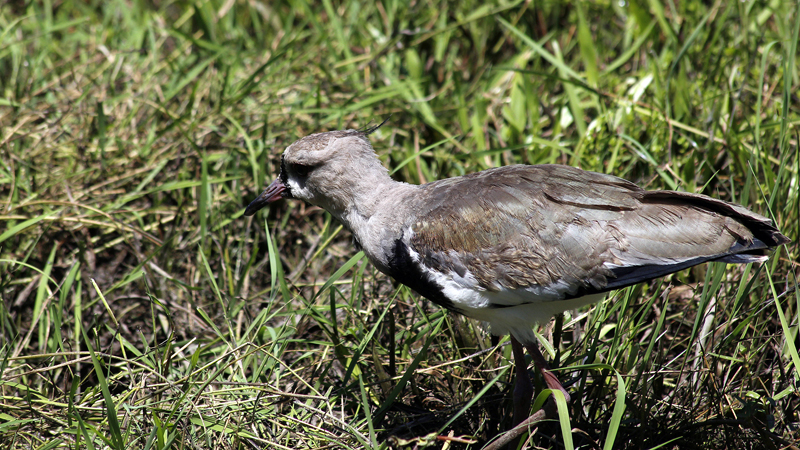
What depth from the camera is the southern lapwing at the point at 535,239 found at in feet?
10.4

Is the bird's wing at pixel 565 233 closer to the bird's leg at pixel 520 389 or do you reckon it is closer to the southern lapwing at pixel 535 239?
the southern lapwing at pixel 535 239

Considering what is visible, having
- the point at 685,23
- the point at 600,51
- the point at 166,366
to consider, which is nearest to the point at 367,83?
the point at 600,51

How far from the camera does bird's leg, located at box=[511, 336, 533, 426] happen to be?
139 inches

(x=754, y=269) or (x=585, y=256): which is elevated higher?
(x=585, y=256)

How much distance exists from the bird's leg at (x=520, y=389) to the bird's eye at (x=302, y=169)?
4.43 ft

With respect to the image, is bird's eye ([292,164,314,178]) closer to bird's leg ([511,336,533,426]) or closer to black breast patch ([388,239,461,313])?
black breast patch ([388,239,461,313])

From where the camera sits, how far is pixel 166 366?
357cm

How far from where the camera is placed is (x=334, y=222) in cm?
497

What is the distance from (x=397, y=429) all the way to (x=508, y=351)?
2.51ft

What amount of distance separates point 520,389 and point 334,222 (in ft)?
6.39

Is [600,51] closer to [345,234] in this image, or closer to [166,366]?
[345,234]

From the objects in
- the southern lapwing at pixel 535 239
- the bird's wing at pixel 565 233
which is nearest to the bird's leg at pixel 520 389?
the southern lapwing at pixel 535 239

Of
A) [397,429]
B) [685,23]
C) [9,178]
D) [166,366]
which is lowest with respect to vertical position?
[397,429]

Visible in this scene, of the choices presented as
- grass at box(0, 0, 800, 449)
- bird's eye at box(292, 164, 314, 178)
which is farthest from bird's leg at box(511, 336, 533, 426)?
bird's eye at box(292, 164, 314, 178)
